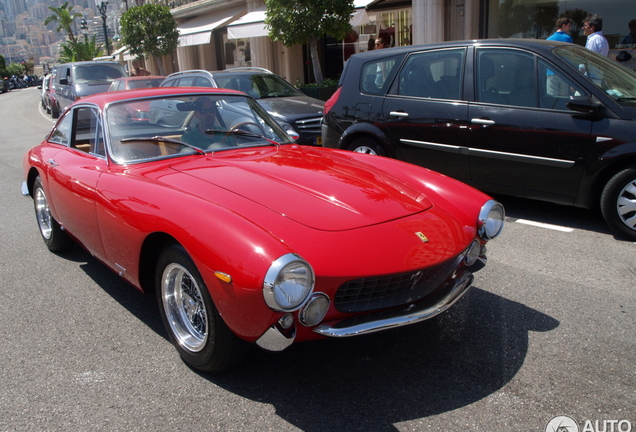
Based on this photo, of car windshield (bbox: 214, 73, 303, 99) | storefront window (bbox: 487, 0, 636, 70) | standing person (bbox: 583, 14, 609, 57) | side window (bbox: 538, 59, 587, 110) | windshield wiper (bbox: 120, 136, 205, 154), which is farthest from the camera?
storefront window (bbox: 487, 0, 636, 70)

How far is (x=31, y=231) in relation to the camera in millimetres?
5832

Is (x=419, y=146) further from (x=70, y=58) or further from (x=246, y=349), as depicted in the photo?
(x=70, y=58)

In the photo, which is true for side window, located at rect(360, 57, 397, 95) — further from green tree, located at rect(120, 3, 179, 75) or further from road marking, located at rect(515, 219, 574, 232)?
green tree, located at rect(120, 3, 179, 75)

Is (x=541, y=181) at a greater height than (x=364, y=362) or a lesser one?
greater

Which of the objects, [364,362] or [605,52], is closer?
[364,362]

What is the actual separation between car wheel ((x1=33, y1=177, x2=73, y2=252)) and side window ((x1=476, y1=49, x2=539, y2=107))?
414 centimetres

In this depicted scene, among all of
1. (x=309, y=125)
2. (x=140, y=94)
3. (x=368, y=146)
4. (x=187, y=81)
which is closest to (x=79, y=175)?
(x=140, y=94)

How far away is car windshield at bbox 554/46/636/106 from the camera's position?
16.6 ft

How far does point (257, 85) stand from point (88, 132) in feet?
20.3

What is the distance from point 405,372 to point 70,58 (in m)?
46.0

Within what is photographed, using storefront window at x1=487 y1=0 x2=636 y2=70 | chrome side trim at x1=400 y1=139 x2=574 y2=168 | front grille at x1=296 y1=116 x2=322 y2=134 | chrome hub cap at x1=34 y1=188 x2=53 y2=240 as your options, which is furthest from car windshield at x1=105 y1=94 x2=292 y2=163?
storefront window at x1=487 y1=0 x2=636 y2=70

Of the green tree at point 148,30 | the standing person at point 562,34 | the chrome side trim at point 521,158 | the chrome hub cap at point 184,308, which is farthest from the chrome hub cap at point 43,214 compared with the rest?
the green tree at point 148,30

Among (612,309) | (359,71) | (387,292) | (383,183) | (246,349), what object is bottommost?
(612,309)

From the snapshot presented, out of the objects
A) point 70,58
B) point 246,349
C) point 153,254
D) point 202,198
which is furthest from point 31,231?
point 70,58
